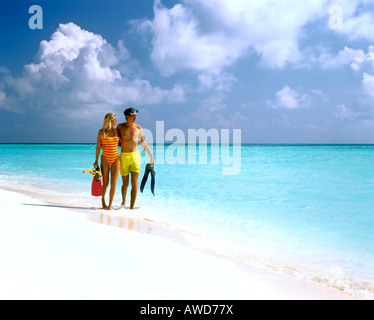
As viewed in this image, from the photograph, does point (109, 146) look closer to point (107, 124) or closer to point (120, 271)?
point (107, 124)

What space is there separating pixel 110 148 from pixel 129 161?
0.40m

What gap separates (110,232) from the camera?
3.92m

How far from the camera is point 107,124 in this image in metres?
5.33

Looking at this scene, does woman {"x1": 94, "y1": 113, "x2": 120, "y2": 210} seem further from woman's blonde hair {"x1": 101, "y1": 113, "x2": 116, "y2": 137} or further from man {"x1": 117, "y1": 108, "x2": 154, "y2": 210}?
man {"x1": 117, "y1": 108, "x2": 154, "y2": 210}

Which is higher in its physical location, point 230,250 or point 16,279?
point 16,279

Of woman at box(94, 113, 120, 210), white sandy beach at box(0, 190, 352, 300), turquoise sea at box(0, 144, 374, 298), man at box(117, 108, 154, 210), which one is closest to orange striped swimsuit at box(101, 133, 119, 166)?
woman at box(94, 113, 120, 210)

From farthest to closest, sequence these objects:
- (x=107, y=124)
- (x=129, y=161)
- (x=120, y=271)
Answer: (x=129, y=161)
(x=107, y=124)
(x=120, y=271)

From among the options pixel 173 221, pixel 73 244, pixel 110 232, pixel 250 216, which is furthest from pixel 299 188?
pixel 73 244

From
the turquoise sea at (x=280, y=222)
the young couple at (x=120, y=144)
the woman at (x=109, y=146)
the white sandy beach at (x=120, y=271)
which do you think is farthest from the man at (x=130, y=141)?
the white sandy beach at (x=120, y=271)

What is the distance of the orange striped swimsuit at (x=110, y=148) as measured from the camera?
17.8 feet

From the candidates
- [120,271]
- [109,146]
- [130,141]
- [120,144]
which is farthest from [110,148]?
[120,271]

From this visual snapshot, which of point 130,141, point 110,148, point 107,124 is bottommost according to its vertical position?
point 110,148
